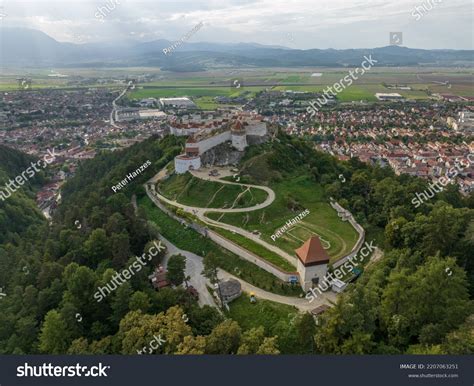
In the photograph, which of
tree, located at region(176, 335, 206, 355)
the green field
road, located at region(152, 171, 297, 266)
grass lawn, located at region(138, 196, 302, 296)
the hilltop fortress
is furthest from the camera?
the hilltop fortress

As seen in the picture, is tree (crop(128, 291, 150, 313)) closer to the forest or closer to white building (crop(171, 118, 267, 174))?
the forest

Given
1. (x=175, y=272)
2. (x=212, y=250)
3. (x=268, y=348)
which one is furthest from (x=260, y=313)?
(x=212, y=250)

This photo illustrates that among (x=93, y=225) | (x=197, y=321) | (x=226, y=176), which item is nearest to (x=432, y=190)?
(x=226, y=176)

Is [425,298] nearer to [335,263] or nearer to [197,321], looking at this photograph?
[335,263]

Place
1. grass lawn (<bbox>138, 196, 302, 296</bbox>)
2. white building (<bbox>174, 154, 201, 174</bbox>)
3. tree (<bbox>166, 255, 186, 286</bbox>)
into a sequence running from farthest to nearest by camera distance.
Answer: white building (<bbox>174, 154, 201, 174</bbox>), grass lawn (<bbox>138, 196, 302, 296</bbox>), tree (<bbox>166, 255, 186, 286</bbox>)

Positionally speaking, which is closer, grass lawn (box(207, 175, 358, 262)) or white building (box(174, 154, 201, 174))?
grass lawn (box(207, 175, 358, 262))

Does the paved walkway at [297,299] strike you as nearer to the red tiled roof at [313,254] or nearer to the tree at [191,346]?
the red tiled roof at [313,254]

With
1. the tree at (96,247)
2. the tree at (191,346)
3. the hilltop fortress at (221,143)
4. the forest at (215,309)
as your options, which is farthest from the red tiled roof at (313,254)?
the hilltop fortress at (221,143)

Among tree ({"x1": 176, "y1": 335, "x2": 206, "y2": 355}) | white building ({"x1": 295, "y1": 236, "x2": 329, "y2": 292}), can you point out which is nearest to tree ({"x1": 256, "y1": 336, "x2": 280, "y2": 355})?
tree ({"x1": 176, "y1": 335, "x2": 206, "y2": 355})
